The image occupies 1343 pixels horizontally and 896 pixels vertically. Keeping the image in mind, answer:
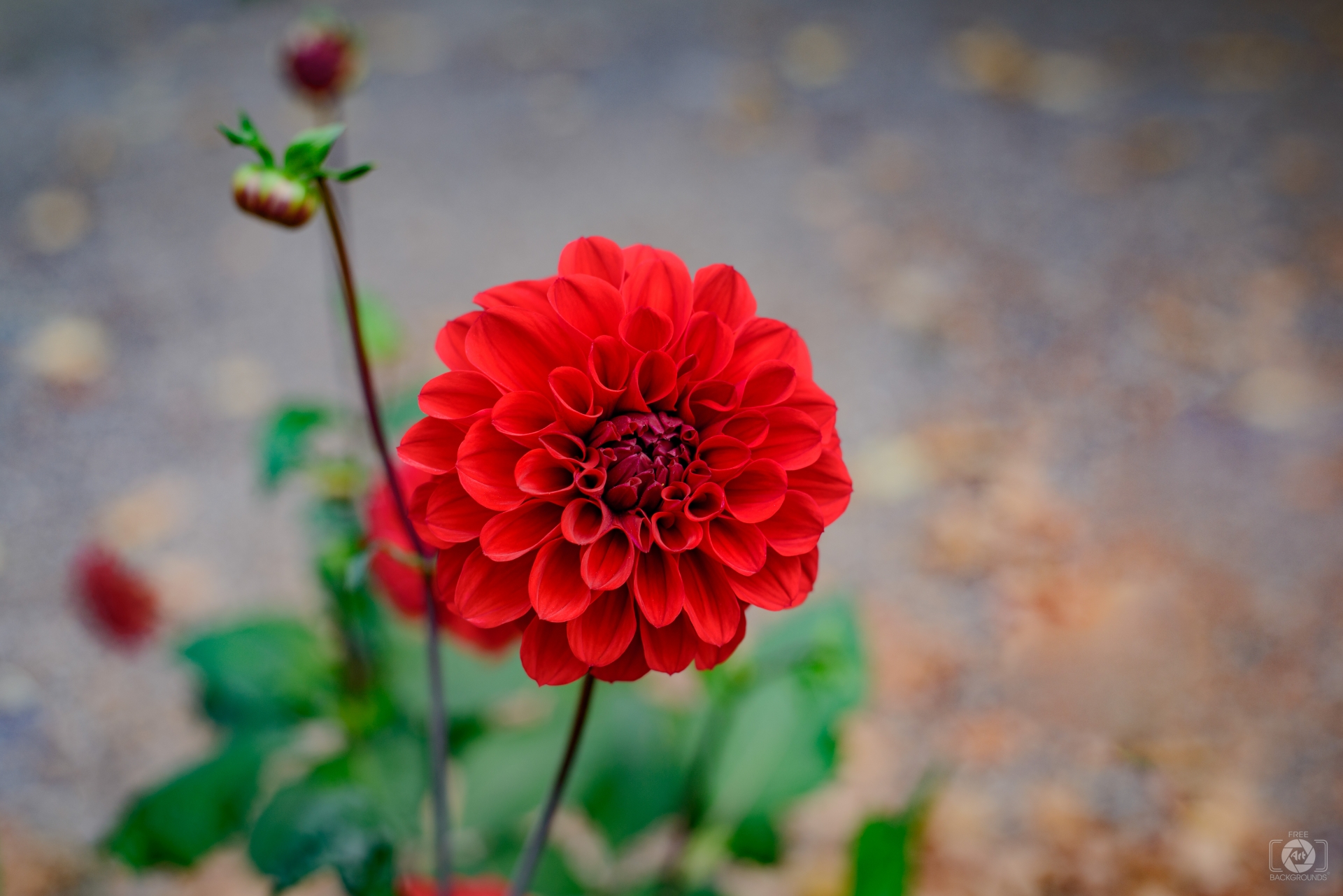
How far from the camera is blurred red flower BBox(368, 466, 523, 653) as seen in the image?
78 cm

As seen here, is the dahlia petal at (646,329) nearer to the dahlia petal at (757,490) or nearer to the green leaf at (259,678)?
the dahlia petal at (757,490)

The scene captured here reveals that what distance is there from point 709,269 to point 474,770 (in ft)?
2.14

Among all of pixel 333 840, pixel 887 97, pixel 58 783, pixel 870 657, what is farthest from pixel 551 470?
pixel 887 97

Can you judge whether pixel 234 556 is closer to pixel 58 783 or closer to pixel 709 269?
pixel 58 783

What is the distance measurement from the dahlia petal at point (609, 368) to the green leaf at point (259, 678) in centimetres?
59

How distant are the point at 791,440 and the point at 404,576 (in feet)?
1.56

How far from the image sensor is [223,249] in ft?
6.31

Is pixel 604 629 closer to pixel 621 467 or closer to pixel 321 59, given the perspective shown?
pixel 621 467

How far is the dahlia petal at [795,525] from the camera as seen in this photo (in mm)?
464

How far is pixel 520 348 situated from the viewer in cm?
48

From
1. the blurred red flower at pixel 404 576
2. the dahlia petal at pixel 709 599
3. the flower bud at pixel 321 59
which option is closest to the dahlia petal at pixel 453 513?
the dahlia petal at pixel 709 599

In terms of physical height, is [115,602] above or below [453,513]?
below

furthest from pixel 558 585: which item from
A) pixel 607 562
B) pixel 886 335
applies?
pixel 886 335

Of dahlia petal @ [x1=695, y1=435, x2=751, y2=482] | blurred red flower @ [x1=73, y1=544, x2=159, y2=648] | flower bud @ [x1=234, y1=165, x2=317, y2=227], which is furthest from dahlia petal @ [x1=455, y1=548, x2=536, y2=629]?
blurred red flower @ [x1=73, y1=544, x2=159, y2=648]
